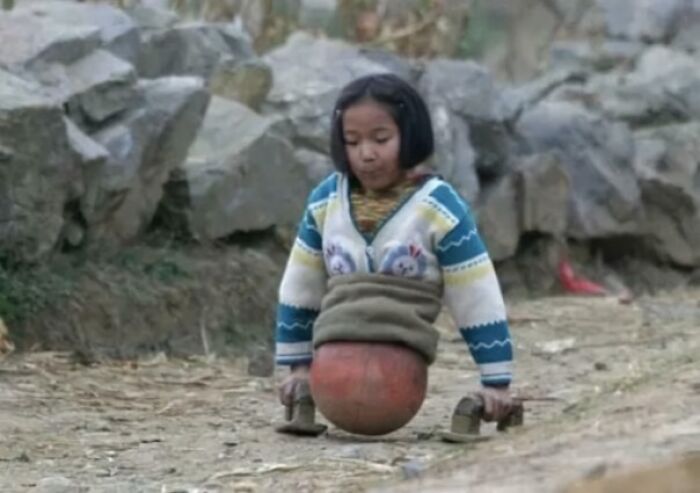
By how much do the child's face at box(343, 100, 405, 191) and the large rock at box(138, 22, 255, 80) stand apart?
3.95 m

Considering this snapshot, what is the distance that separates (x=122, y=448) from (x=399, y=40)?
8.31 m

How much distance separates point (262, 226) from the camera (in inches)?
329

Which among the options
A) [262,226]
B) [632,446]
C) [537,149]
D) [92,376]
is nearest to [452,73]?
[537,149]

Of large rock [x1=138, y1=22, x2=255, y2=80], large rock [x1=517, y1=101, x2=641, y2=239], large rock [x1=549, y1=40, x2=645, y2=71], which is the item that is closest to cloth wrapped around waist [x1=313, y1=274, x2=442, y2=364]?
large rock [x1=138, y1=22, x2=255, y2=80]

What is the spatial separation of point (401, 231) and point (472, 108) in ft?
16.9

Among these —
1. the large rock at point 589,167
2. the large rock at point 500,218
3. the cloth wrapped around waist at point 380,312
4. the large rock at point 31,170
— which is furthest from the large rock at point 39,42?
the large rock at point 589,167

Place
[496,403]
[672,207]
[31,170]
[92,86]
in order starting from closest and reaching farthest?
[496,403], [31,170], [92,86], [672,207]

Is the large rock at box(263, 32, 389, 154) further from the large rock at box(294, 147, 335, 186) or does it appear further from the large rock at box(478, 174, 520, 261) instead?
the large rock at box(478, 174, 520, 261)

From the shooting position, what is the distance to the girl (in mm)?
5070

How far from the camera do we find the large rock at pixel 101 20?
8.38 metres

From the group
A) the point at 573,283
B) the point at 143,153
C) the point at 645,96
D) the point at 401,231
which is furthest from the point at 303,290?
the point at 645,96

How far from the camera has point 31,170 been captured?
277 inches

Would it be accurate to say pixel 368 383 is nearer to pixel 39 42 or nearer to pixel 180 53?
pixel 39 42

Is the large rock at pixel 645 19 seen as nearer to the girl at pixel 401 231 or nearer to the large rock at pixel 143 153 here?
the large rock at pixel 143 153
